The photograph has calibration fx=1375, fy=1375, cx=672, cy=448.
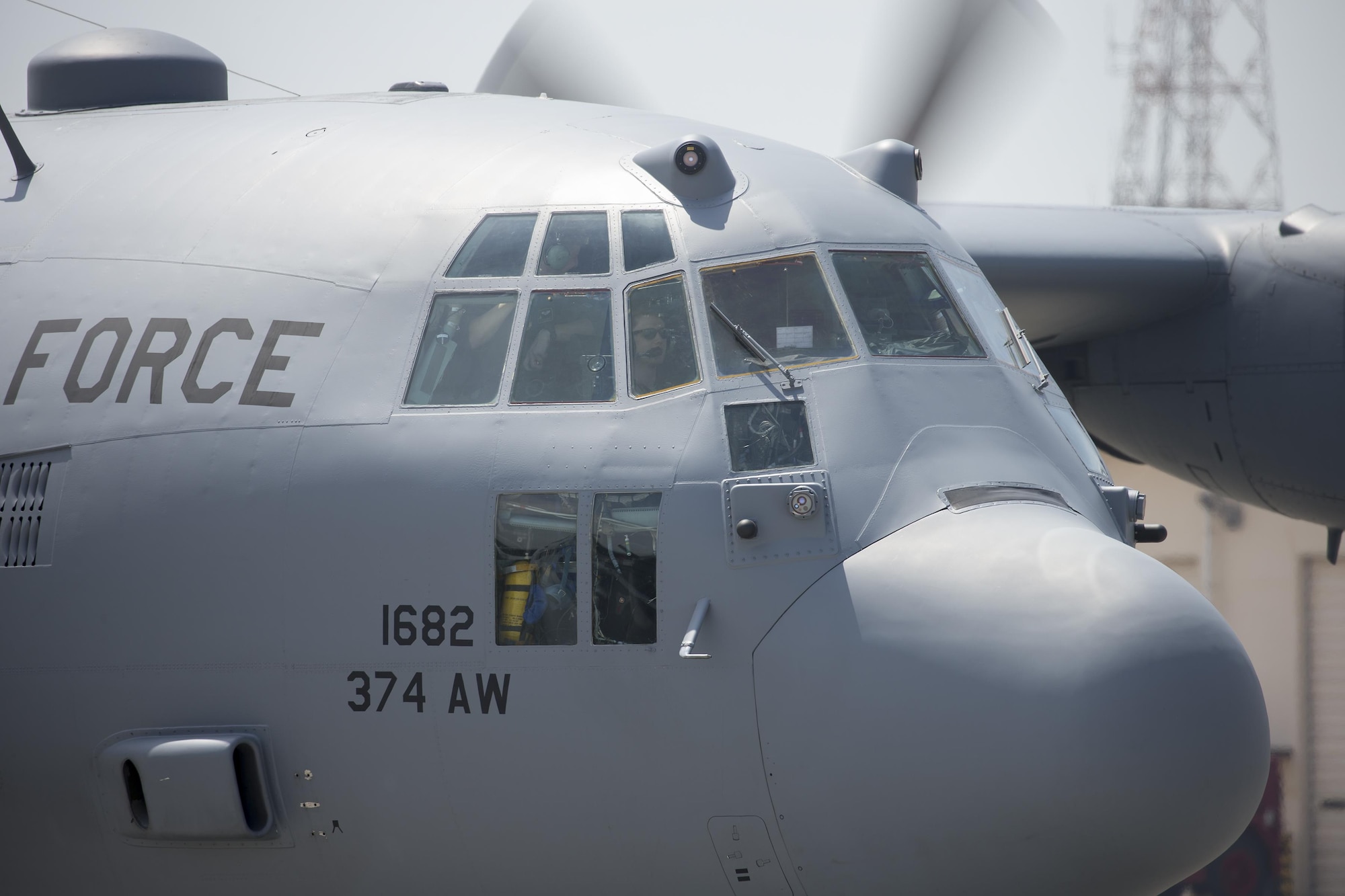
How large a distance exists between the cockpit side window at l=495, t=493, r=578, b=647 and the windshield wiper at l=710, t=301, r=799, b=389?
1.00 meters

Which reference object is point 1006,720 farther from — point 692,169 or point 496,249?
point 496,249

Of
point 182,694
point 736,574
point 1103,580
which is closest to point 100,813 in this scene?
point 182,694

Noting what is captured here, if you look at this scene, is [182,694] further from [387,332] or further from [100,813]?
[387,332]

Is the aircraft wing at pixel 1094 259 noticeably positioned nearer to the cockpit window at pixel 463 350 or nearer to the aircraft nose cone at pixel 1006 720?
the cockpit window at pixel 463 350

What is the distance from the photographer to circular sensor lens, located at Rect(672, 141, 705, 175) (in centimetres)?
634

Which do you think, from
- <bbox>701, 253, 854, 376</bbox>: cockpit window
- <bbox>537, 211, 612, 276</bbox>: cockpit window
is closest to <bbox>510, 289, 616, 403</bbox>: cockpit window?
<bbox>537, 211, 612, 276</bbox>: cockpit window

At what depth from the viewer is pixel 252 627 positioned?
232 inches

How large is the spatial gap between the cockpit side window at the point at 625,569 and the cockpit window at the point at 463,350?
770 millimetres

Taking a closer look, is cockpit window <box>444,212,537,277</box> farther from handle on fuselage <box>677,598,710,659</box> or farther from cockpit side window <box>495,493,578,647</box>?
handle on fuselage <box>677,598,710,659</box>

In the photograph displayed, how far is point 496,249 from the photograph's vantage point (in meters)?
6.19

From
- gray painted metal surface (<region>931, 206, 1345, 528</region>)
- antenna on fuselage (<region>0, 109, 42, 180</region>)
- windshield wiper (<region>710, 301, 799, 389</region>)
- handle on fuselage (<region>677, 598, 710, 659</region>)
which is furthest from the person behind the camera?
gray painted metal surface (<region>931, 206, 1345, 528</region>)

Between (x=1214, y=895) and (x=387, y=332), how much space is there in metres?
19.0

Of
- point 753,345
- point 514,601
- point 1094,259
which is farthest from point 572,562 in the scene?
point 1094,259

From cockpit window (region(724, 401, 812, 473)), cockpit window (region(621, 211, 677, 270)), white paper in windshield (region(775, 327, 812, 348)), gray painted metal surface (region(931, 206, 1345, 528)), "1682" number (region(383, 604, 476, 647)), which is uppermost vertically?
cockpit window (region(621, 211, 677, 270))
